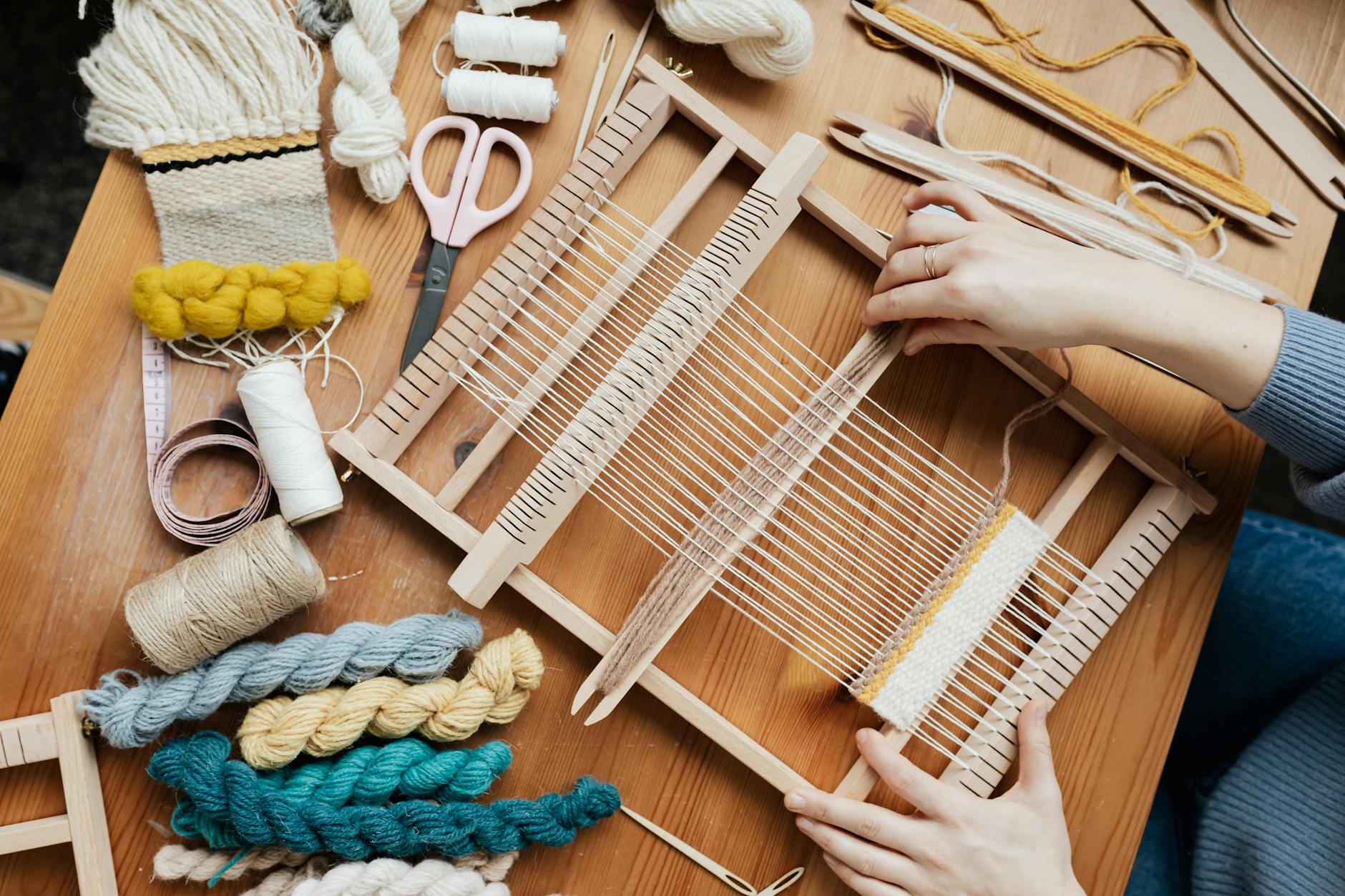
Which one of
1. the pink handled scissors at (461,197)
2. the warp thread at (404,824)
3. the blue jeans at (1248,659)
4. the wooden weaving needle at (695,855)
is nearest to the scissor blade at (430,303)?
the pink handled scissors at (461,197)

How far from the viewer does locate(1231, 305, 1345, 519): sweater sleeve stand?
94 centimetres

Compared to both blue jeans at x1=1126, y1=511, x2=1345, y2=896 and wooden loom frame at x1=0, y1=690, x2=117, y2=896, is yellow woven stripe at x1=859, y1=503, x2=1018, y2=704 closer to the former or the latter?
blue jeans at x1=1126, y1=511, x2=1345, y2=896

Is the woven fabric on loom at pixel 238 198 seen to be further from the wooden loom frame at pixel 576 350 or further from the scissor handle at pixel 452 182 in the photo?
the wooden loom frame at pixel 576 350

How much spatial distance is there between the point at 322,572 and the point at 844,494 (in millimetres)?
629

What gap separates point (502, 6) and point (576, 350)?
0.45 m

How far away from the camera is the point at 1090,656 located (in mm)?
1059

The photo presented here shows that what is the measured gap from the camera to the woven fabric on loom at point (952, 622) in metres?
0.98

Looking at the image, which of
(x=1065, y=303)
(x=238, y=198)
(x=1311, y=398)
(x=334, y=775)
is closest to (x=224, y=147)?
(x=238, y=198)

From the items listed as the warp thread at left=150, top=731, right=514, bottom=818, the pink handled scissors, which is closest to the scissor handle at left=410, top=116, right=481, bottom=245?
the pink handled scissors

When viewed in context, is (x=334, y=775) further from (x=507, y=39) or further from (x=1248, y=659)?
(x=1248, y=659)

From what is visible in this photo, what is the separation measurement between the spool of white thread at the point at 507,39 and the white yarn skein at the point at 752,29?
14 centimetres

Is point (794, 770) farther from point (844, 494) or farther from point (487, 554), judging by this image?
point (487, 554)

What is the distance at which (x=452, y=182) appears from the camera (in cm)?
108

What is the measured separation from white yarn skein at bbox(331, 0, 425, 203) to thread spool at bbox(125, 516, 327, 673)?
429 millimetres
